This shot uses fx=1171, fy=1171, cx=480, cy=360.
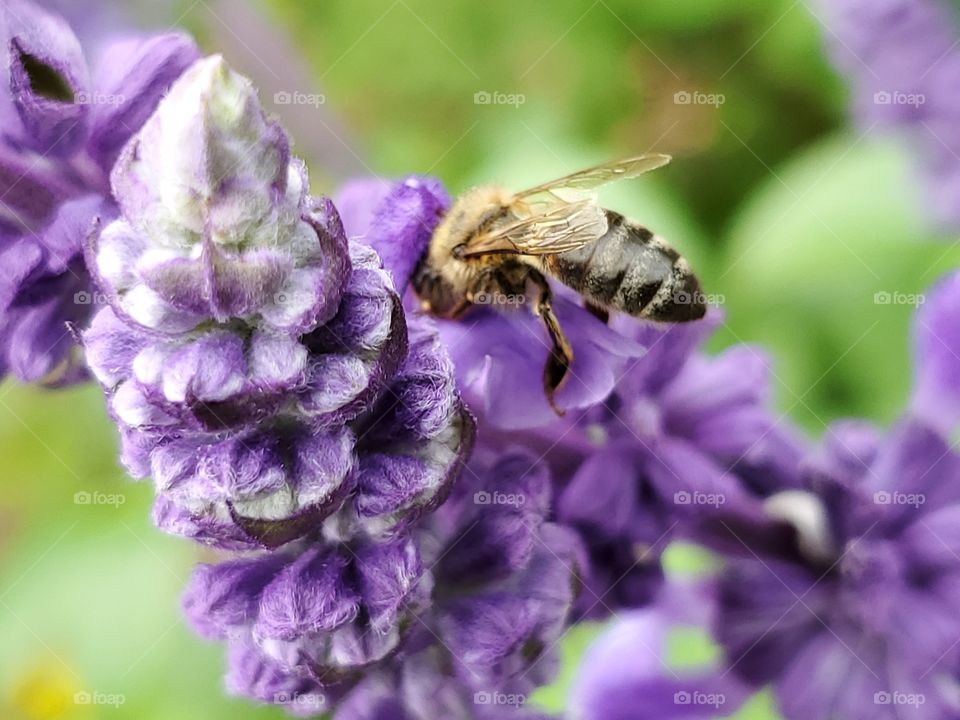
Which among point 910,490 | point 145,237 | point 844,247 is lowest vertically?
point 844,247

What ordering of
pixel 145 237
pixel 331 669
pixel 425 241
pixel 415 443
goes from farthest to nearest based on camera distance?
pixel 425 241, pixel 331 669, pixel 415 443, pixel 145 237

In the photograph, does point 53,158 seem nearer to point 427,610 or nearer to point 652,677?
point 427,610

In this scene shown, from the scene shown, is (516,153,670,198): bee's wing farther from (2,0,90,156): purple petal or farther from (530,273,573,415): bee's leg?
(2,0,90,156): purple petal

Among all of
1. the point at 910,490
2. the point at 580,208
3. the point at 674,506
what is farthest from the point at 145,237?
the point at 910,490

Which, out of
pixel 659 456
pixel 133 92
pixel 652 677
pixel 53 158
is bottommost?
pixel 652 677

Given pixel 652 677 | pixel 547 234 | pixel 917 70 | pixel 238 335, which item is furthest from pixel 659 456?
pixel 917 70

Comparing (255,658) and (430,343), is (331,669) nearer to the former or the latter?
(255,658)

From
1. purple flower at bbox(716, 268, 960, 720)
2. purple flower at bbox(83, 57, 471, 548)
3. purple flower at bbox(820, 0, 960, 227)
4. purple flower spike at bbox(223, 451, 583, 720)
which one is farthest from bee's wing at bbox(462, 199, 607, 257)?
purple flower at bbox(820, 0, 960, 227)

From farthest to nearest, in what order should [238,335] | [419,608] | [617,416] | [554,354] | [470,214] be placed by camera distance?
[617,416]
[470,214]
[554,354]
[419,608]
[238,335]
